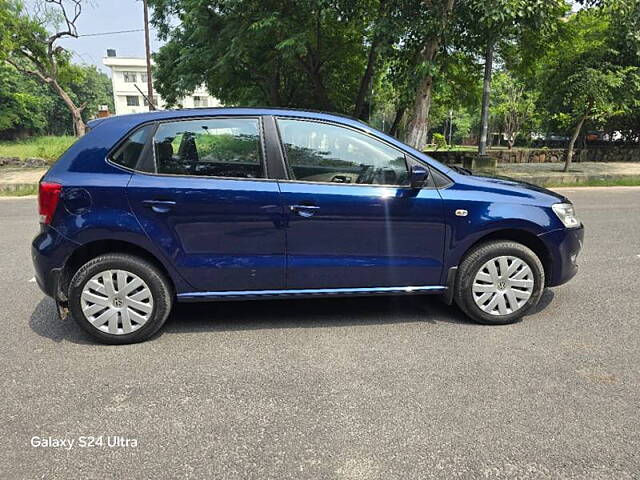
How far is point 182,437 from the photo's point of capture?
2.41 metres

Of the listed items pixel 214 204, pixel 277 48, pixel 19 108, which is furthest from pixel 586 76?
pixel 19 108

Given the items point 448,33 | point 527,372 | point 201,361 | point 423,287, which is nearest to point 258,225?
point 201,361

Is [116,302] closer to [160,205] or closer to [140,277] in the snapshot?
[140,277]

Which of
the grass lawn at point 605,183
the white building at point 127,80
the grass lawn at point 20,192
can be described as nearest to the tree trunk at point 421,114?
the grass lawn at point 605,183

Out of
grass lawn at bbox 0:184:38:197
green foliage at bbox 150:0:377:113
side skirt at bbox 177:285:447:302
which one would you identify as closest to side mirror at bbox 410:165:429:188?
side skirt at bbox 177:285:447:302

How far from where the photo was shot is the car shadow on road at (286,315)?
374cm

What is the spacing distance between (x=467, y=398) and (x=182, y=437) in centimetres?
165

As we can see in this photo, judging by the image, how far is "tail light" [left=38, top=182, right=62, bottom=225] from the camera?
3236 millimetres

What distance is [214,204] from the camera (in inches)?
130

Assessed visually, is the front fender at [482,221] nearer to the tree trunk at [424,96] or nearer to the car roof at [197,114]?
the car roof at [197,114]

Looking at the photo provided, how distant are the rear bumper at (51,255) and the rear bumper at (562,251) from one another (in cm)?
366

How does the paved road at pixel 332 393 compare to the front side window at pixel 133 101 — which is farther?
the front side window at pixel 133 101

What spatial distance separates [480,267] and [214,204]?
6.97 ft

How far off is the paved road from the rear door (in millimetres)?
564
